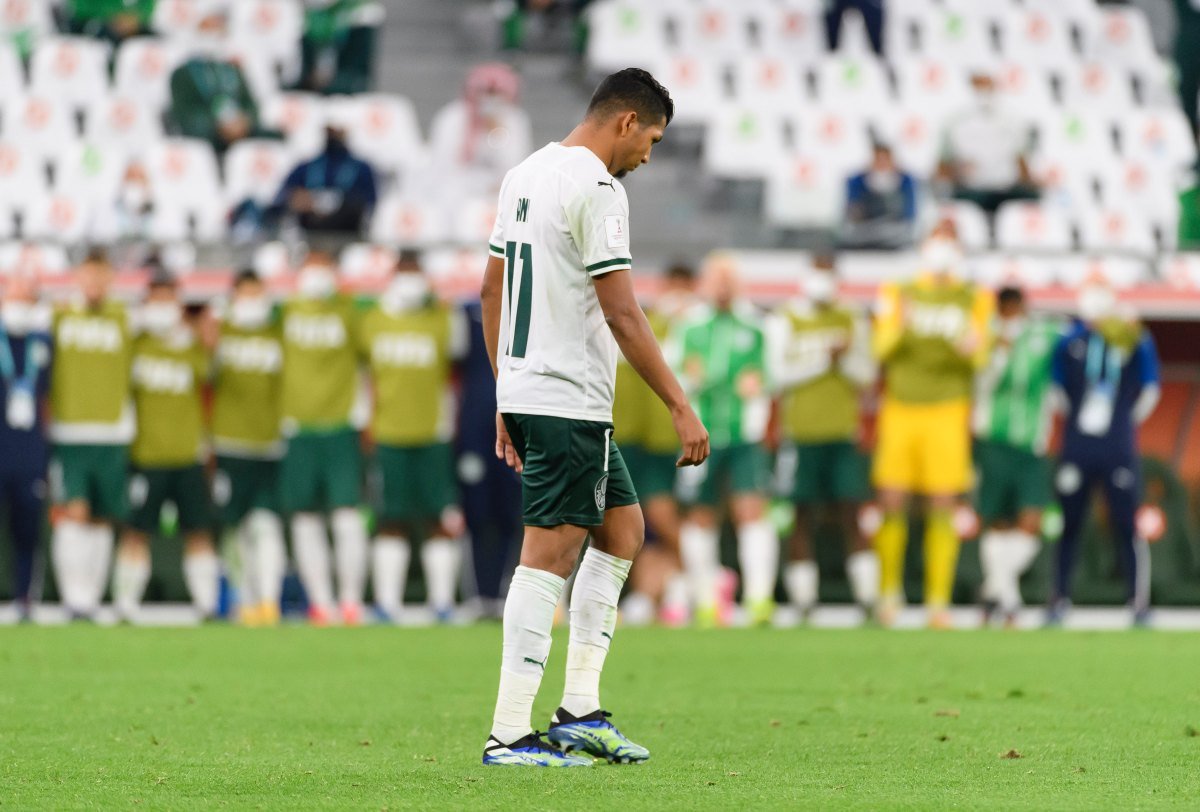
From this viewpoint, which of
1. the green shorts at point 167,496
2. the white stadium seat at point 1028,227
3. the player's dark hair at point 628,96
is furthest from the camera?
the white stadium seat at point 1028,227

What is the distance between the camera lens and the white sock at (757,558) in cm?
1366

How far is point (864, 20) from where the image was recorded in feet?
71.2

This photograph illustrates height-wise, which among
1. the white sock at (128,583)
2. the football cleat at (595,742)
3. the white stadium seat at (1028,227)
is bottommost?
the white sock at (128,583)

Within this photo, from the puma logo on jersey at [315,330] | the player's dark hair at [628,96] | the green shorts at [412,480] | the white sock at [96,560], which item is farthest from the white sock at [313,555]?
the player's dark hair at [628,96]

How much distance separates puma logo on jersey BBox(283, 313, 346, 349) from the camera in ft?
45.2

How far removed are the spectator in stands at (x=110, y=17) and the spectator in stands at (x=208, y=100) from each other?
1.65 meters

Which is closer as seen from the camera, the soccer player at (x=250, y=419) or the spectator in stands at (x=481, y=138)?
the soccer player at (x=250, y=419)

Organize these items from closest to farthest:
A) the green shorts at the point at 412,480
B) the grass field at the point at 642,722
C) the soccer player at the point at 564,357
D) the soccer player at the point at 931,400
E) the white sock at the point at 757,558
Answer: the grass field at the point at 642,722 → the soccer player at the point at 564,357 → the soccer player at the point at 931,400 → the white sock at the point at 757,558 → the green shorts at the point at 412,480

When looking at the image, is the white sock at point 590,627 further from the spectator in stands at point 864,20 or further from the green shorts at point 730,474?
the spectator in stands at point 864,20

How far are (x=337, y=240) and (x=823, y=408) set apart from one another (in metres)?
4.17

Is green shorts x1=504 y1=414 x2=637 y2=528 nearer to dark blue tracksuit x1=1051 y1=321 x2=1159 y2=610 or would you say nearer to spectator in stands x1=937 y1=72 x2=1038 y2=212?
dark blue tracksuit x1=1051 y1=321 x2=1159 y2=610

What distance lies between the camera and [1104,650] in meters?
11.1

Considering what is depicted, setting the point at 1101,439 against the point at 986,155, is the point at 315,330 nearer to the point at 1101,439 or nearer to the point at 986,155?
the point at 1101,439

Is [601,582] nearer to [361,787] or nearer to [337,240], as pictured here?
[361,787]
